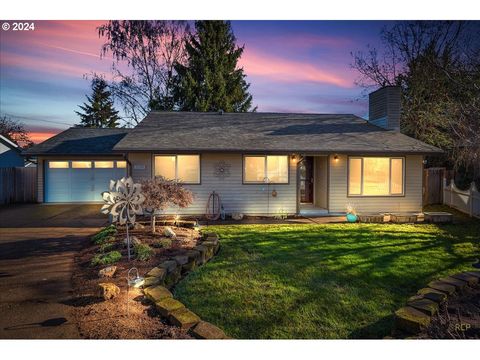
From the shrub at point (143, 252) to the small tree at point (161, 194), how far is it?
1.15 m

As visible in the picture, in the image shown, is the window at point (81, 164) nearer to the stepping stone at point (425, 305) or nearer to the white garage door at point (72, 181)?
the white garage door at point (72, 181)

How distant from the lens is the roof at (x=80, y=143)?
13.2 metres

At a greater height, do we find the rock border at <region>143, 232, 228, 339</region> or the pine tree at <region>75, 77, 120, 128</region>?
the pine tree at <region>75, 77, 120, 128</region>

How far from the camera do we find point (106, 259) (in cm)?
485

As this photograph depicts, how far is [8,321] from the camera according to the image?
3176 mm

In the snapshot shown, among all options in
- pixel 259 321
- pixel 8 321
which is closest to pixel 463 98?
pixel 259 321

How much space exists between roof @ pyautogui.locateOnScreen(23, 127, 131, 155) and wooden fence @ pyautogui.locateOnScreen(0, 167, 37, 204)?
117cm

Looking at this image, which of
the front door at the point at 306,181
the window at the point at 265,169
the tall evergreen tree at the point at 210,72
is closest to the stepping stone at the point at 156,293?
the window at the point at 265,169

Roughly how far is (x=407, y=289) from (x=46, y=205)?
1293 centimetres

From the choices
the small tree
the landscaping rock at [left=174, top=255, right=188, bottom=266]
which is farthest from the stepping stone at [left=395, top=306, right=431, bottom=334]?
the small tree

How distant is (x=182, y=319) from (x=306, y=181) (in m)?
9.20

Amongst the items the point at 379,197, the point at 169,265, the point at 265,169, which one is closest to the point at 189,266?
the point at 169,265

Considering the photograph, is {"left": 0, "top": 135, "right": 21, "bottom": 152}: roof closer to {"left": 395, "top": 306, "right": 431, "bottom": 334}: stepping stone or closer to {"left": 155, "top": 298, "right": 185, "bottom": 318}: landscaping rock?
{"left": 155, "top": 298, "right": 185, "bottom": 318}: landscaping rock

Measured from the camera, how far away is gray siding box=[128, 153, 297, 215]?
9.66 meters
